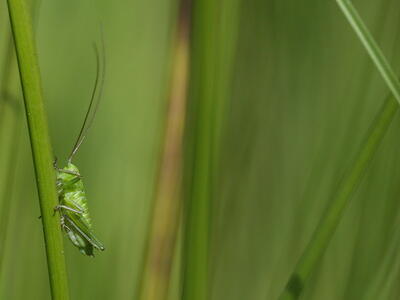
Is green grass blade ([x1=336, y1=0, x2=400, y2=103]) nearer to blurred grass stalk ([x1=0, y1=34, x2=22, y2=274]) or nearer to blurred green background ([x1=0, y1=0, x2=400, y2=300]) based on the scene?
blurred green background ([x1=0, y1=0, x2=400, y2=300])

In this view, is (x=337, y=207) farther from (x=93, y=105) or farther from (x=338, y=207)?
(x=93, y=105)

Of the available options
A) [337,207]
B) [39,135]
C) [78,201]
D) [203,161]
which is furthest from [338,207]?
[78,201]

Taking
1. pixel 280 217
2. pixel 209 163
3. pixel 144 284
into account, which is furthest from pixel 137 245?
pixel 209 163

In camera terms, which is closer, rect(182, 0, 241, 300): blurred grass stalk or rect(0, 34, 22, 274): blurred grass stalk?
rect(182, 0, 241, 300): blurred grass stalk

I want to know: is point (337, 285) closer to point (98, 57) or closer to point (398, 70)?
point (398, 70)

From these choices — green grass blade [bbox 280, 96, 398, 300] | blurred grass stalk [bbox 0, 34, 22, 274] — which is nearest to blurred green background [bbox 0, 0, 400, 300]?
blurred grass stalk [bbox 0, 34, 22, 274]

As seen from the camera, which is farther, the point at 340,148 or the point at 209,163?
the point at 340,148
